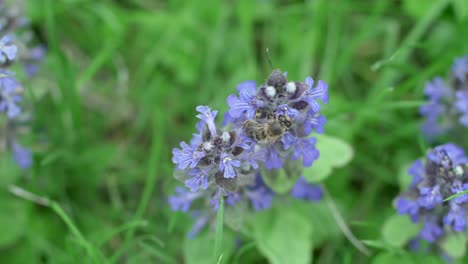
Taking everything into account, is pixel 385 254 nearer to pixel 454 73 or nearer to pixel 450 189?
pixel 450 189

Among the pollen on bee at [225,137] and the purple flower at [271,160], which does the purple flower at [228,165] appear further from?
the purple flower at [271,160]

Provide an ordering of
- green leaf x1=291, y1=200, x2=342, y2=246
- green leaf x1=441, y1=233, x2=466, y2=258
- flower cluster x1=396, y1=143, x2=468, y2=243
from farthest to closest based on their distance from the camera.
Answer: green leaf x1=291, y1=200, x2=342, y2=246 < green leaf x1=441, y1=233, x2=466, y2=258 < flower cluster x1=396, y1=143, x2=468, y2=243

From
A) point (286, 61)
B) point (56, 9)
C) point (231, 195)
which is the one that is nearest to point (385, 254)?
point (231, 195)

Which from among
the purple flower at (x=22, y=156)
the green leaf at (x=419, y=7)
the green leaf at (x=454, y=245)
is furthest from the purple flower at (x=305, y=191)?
the purple flower at (x=22, y=156)

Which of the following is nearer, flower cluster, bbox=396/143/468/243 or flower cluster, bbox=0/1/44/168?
flower cluster, bbox=396/143/468/243

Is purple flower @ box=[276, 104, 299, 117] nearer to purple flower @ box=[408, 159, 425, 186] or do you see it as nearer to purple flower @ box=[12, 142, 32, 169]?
purple flower @ box=[408, 159, 425, 186]

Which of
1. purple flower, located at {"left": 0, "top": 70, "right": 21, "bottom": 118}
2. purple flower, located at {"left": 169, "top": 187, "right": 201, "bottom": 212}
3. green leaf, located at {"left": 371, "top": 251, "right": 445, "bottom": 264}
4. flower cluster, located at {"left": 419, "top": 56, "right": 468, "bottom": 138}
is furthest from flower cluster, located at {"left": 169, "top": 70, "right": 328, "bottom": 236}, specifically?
flower cluster, located at {"left": 419, "top": 56, "right": 468, "bottom": 138}
